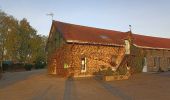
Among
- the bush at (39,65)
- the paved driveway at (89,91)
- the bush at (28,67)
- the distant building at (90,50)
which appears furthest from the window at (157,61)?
the bush at (39,65)

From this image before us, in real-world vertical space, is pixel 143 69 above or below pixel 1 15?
below

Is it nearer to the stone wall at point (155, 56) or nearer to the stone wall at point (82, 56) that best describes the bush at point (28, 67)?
the stone wall at point (82, 56)

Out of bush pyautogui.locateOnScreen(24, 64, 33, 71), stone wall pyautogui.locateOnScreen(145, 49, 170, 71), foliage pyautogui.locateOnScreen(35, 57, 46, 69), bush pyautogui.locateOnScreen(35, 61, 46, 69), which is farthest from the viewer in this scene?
foliage pyautogui.locateOnScreen(35, 57, 46, 69)

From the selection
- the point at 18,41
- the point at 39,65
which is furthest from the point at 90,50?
the point at 39,65

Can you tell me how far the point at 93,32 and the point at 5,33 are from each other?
30026 millimetres

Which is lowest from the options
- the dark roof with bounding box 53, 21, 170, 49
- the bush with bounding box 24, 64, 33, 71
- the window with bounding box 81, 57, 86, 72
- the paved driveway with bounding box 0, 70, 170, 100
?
the paved driveway with bounding box 0, 70, 170, 100

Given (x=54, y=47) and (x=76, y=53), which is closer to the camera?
(x=76, y=53)

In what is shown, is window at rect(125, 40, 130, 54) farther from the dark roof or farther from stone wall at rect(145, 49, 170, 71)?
stone wall at rect(145, 49, 170, 71)

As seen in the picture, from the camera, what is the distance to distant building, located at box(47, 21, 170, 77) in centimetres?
3114

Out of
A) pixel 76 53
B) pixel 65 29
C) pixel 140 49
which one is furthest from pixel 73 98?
pixel 140 49

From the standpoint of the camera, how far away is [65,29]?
3325 centimetres

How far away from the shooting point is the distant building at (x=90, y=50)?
102 ft

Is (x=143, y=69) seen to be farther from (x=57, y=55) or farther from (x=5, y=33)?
(x=5, y=33)

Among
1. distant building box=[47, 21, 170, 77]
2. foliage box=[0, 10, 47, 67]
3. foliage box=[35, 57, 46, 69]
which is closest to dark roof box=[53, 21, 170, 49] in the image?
distant building box=[47, 21, 170, 77]
